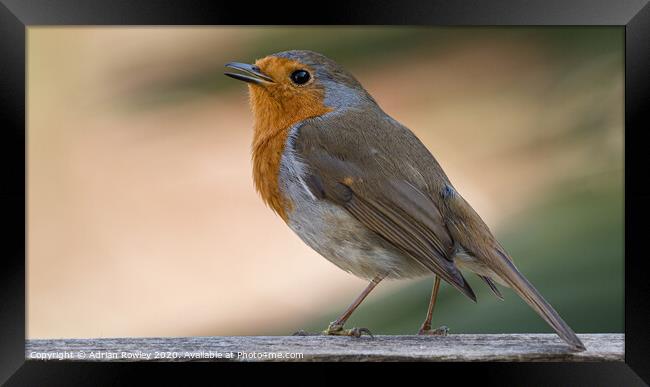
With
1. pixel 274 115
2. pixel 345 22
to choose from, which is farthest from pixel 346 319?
pixel 345 22

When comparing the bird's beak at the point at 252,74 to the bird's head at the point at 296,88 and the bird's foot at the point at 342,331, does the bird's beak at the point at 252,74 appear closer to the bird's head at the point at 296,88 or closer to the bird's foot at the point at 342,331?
the bird's head at the point at 296,88

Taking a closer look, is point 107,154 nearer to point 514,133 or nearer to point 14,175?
point 14,175

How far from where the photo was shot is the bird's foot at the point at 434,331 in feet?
17.8

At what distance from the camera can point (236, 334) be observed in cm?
562

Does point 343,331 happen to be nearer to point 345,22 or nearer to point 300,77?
point 300,77

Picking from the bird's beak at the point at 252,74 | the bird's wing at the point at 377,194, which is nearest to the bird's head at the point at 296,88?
the bird's beak at the point at 252,74

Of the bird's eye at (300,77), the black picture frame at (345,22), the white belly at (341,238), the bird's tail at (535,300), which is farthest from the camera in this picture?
the bird's eye at (300,77)

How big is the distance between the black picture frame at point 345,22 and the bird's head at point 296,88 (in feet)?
2.08

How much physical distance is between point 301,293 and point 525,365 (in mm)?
1194

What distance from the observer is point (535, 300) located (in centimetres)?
486

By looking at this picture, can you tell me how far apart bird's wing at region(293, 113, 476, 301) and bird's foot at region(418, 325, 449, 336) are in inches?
16.3

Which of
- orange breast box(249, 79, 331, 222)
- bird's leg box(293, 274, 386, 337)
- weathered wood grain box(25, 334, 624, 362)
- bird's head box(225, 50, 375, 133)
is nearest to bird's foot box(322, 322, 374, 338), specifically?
bird's leg box(293, 274, 386, 337)

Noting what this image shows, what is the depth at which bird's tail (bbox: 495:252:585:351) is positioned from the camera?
4770 millimetres

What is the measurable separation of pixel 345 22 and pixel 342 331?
1.26 m
